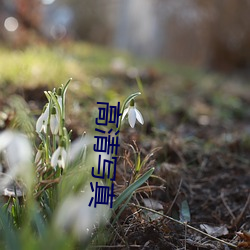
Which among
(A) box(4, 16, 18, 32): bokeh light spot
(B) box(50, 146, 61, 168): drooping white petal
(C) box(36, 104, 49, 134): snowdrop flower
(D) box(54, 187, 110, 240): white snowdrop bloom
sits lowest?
(D) box(54, 187, 110, 240): white snowdrop bloom

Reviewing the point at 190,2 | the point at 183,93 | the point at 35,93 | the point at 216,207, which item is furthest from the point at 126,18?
the point at 216,207

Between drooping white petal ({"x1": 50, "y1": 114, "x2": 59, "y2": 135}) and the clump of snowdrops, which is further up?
drooping white petal ({"x1": 50, "y1": 114, "x2": 59, "y2": 135})

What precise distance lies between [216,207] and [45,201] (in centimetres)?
79

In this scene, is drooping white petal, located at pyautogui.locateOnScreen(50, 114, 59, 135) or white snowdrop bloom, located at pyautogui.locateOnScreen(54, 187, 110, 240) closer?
white snowdrop bloom, located at pyautogui.locateOnScreen(54, 187, 110, 240)

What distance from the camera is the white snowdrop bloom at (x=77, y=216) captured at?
0.98m

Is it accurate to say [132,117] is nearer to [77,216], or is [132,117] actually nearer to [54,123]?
[54,123]

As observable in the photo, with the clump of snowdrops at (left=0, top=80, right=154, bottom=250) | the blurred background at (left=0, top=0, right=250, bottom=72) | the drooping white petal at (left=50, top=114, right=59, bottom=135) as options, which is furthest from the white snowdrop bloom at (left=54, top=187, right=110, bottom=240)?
the blurred background at (left=0, top=0, right=250, bottom=72)

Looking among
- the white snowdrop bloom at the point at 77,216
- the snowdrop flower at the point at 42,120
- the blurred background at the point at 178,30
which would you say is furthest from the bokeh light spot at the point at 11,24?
the white snowdrop bloom at the point at 77,216

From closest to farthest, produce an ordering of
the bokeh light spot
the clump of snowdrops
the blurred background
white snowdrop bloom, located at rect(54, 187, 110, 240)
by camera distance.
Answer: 1. white snowdrop bloom, located at rect(54, 187, 110, 240)
2. the clump of snowdrops
3. the bokeh light spot
4. the blurred background

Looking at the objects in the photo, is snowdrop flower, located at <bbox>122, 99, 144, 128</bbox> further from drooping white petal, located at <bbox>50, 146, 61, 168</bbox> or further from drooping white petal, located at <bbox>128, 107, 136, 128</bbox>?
drooping white petal, located at <bbox>50, 146, 61, 168</bbox>

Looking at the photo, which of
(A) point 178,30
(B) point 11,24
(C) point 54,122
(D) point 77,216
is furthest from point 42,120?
(A) point 178,30

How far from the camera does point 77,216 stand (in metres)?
1.03

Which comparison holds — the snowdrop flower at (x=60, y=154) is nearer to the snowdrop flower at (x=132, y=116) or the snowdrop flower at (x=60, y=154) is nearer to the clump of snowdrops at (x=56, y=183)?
the clump of snowdrops at (x=56, y=183)

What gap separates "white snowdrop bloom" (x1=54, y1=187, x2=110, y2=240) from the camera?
98 cm
